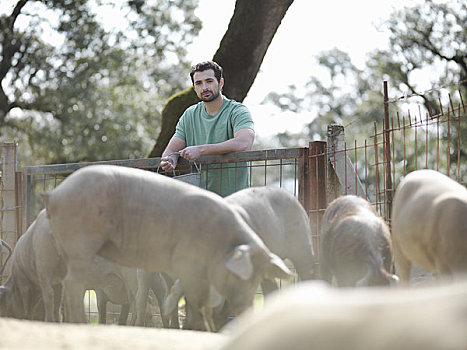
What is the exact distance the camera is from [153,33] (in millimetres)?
22609

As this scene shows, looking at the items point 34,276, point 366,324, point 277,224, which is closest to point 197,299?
point 277,224

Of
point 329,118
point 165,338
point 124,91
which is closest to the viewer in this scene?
point 165,338

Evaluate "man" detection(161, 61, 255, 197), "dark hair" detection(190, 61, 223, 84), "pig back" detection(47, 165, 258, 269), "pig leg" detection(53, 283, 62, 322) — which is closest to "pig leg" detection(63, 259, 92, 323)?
"pig back" detection(47, 165, 258, 269)

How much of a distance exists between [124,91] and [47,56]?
4803mm

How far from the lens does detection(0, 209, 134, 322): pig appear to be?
18.5ft

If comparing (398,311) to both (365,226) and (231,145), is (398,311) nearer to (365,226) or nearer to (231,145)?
(365,226)

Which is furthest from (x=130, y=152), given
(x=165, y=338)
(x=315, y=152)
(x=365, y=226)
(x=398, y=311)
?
(x=398, y=311)

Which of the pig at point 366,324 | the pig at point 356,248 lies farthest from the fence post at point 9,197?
the pig at point 366,324

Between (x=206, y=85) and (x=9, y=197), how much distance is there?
10.0ft

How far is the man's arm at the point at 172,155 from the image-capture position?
6.38m

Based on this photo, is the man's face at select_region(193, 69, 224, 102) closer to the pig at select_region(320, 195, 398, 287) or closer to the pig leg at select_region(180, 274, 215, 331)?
the pig at select_region(320, 195, 398, 287)

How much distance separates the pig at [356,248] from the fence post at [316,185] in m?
0.87

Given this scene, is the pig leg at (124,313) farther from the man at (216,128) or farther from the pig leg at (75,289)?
the pig leg at (75,289)

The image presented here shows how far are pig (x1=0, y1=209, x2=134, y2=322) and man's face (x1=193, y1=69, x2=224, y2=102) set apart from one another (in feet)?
6.30
